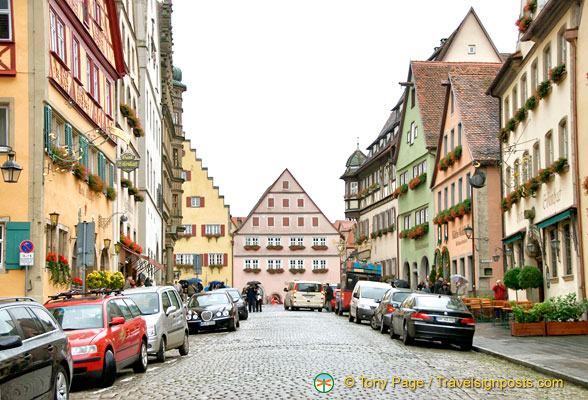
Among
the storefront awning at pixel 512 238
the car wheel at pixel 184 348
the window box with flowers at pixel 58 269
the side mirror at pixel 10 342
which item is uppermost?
the storefront awning at pixel 512 238

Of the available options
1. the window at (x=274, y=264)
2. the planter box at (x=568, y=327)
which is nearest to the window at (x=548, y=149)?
the planter box at (x=568, y=327)

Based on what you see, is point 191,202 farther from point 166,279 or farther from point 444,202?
point 444,202

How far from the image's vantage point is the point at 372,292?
38281 mm

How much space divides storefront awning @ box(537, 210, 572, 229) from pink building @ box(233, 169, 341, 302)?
Answer: 66065 mm

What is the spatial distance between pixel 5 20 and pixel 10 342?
17067mm

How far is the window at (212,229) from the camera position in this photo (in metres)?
95.4

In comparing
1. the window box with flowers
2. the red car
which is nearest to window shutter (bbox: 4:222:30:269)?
the window box with flowers

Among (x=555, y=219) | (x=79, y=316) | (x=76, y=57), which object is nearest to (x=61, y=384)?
(x=79, y=316)

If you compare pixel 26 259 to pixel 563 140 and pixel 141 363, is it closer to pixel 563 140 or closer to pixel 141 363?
pixel 141 363

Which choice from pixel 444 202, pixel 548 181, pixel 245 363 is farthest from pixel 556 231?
pixel 444 202

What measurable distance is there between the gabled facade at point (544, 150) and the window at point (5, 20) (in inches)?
612

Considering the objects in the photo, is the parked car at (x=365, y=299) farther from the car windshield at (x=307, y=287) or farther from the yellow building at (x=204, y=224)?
the yellow building at (x=204, y=224)

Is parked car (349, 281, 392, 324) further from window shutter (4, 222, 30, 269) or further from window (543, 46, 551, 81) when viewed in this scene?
window shutter (4, 222, 30, 269)

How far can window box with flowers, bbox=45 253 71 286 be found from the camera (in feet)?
82.6
